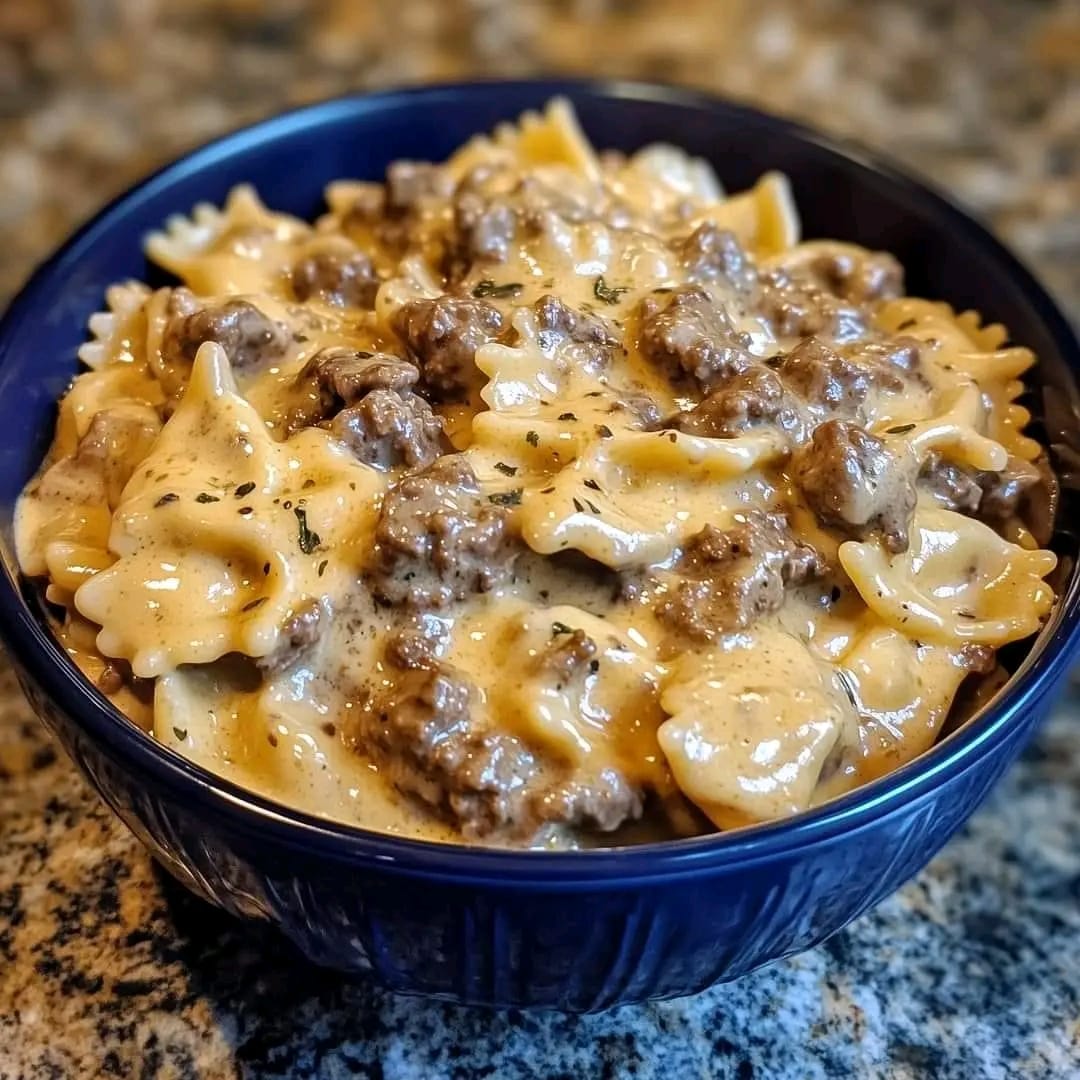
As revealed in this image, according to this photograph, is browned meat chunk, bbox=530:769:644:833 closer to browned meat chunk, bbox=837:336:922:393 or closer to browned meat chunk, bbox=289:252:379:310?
browned meat chunk, bbox=837:336:922:393

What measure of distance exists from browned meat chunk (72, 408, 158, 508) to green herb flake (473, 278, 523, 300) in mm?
419

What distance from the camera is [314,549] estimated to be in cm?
139

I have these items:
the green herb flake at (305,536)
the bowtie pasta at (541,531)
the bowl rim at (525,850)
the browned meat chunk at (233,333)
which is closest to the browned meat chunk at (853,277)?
Answer: the bowtie pasta at (541,531)

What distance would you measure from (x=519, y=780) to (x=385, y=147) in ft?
4.19

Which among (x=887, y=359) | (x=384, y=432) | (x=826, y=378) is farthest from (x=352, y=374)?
(x=887, y=359)

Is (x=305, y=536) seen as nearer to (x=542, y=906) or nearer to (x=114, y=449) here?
(x=114, y=449)

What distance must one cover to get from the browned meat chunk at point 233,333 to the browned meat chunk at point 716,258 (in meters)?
0.51

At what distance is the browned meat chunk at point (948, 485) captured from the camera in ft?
5.25

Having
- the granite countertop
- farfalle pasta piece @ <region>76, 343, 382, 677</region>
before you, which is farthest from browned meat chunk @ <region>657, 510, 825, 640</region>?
the granite countertop

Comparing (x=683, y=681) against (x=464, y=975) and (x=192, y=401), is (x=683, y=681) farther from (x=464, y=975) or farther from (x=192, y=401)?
(x=192, y=401)

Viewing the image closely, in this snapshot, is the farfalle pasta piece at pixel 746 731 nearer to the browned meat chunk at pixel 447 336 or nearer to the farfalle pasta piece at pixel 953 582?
the farfalle pasta piece at pixel 953 582

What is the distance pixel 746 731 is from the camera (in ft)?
4.30

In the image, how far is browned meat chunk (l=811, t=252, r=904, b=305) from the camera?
1857 mm

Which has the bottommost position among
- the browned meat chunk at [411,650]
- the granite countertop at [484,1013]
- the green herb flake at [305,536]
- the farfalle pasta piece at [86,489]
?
the granite countertop at [484,1013]
